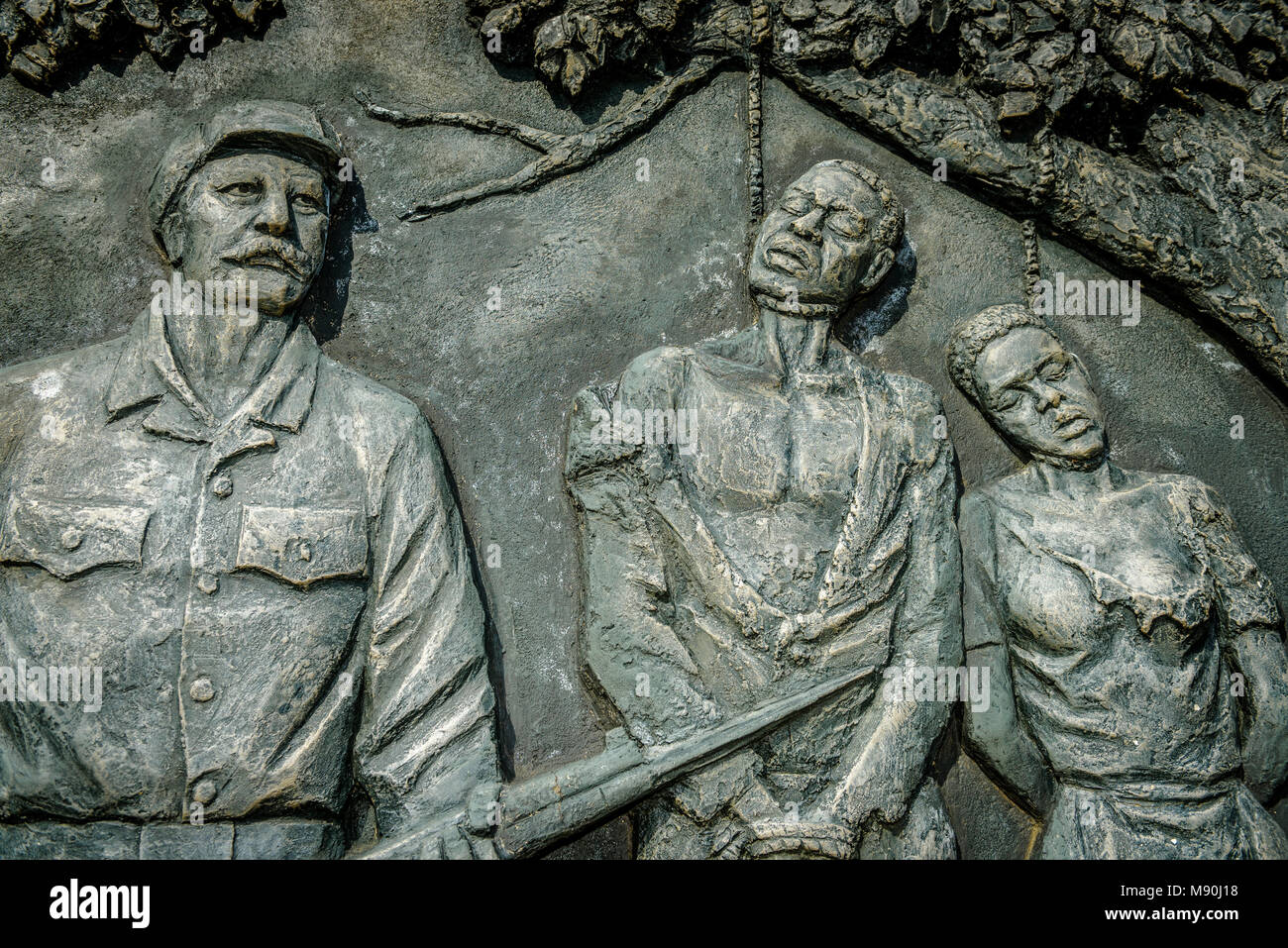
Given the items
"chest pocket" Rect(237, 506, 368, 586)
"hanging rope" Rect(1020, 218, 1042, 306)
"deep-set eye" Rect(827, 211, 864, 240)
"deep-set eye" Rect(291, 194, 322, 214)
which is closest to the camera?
"chest pocket" Rect(237, 506, 368, 586)

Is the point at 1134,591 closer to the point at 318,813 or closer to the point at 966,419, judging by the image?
the point at 966,419

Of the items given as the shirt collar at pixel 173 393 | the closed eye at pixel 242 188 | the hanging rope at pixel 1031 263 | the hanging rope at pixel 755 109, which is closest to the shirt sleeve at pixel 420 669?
the shirt collar at pixel 173 393

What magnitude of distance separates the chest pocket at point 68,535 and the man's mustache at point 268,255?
945 mm

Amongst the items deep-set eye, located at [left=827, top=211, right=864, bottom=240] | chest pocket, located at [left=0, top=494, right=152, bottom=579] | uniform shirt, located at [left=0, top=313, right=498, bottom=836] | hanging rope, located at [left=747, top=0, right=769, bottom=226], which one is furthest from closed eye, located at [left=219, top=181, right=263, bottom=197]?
deep-set eye, located at [left=827, top=211, right=864, bottom=240]

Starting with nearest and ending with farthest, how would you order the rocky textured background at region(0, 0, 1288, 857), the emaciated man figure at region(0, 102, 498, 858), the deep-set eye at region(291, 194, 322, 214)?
the emaciated man figure at region(0, 102, 498, 858) < the deep-set eye at region(291, 194, 322, 214) < the rocky textured background at region(0, 0, 1288, 857)

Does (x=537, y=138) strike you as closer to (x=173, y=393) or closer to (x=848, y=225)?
(x=848, y=225)

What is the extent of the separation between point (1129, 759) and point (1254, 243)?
2.17m

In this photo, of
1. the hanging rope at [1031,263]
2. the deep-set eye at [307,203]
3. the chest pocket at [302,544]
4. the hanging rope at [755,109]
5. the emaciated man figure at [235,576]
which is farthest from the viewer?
the hanging rope at [1031,263]

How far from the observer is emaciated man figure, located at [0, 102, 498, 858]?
160 inches

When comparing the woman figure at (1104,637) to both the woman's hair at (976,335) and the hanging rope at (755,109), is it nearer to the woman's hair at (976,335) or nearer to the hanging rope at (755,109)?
the woman's hair at (976,335)

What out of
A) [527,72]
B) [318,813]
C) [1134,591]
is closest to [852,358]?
[1134,591]

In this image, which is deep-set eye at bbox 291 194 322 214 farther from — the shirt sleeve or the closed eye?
the shirt sleeve

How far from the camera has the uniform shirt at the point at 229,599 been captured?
13.4 ft

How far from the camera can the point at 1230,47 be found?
17.1 ft
